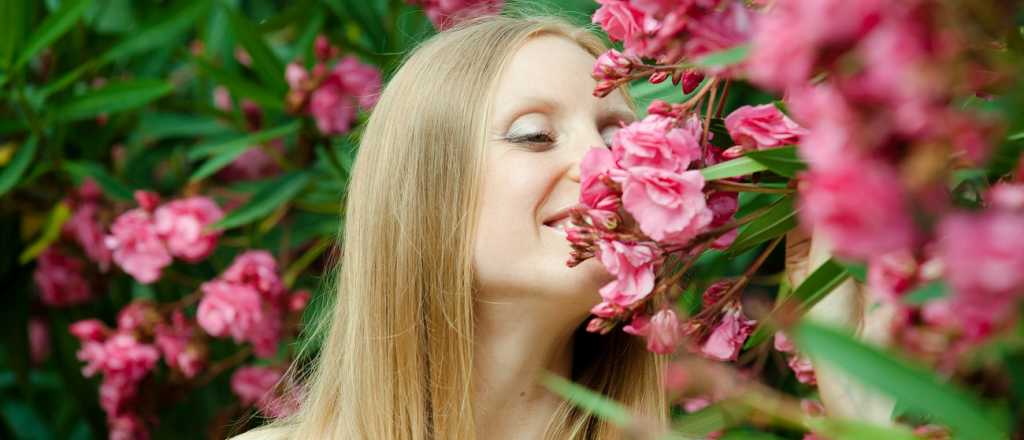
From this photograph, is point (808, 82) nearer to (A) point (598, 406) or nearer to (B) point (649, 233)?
(A) point (598, 406)

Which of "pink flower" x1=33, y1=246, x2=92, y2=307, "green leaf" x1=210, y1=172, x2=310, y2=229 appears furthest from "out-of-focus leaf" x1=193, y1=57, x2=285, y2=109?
"pink flower" x1=33, y1=246, x2=92, y2=307

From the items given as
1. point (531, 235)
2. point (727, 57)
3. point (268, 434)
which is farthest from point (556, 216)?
point (727, 57)

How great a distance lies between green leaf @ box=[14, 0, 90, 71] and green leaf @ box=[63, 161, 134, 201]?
0.22m

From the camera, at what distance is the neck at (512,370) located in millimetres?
1358

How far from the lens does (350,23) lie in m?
2.33

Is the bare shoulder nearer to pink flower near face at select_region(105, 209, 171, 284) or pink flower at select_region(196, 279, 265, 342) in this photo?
pink flower at select_region(196, 279, 265, 342)

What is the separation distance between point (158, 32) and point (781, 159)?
1.82m

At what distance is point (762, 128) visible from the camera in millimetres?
960

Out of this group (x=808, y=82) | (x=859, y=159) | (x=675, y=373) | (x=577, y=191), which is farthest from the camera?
(x=577, y=191)

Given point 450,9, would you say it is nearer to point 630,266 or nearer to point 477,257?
point 477,257

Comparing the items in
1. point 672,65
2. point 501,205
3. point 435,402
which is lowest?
point 435,402

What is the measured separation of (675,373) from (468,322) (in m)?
0.65

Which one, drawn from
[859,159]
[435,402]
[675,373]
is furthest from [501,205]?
[859,159]

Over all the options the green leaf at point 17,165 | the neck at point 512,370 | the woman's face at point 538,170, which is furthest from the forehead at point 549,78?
the green leaf at point 17,165
